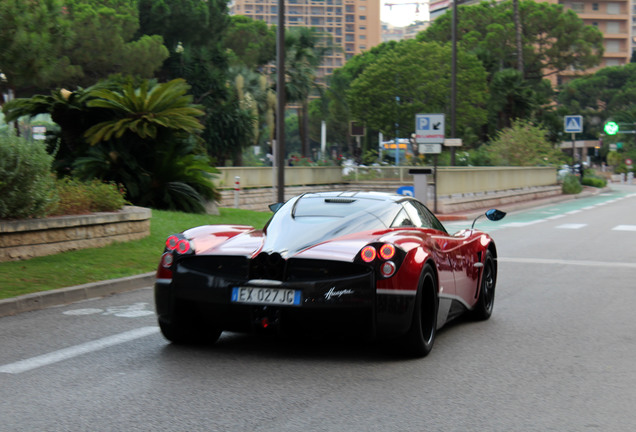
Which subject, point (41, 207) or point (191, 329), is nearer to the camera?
point (191, 329)

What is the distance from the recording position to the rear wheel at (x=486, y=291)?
8584 millimetres

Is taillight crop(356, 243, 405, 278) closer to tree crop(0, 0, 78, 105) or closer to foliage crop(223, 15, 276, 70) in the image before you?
tree crop(0, 0, 78, 105)

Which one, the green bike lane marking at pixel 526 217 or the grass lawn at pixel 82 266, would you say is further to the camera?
the green bike lane marking at pixel 526 217

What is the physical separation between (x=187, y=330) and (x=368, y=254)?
1.56 m

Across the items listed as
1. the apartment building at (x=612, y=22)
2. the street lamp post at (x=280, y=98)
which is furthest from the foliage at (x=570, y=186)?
the apartment building at (x=612, y=22)

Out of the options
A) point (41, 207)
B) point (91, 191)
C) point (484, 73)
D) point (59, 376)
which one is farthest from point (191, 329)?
point (484, 73)

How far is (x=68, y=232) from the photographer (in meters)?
12.3

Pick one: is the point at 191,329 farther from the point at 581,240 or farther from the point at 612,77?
the point at 612,77

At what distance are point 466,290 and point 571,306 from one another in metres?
2.28

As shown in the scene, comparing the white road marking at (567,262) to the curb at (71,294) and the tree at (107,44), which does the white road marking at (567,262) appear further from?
the tree at (107,44)

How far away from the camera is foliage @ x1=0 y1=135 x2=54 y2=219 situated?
11.6 meters

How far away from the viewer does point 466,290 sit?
7.96 meters

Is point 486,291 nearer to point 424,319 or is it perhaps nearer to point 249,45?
point 424,319

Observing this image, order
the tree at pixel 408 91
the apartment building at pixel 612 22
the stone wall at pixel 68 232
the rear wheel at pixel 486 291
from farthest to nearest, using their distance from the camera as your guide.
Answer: the apartment building at pixel 612 22 → the tree at pixel 408 91 → the stone wall at pixel 68 232 → the rear wheel at pixel 486 291
